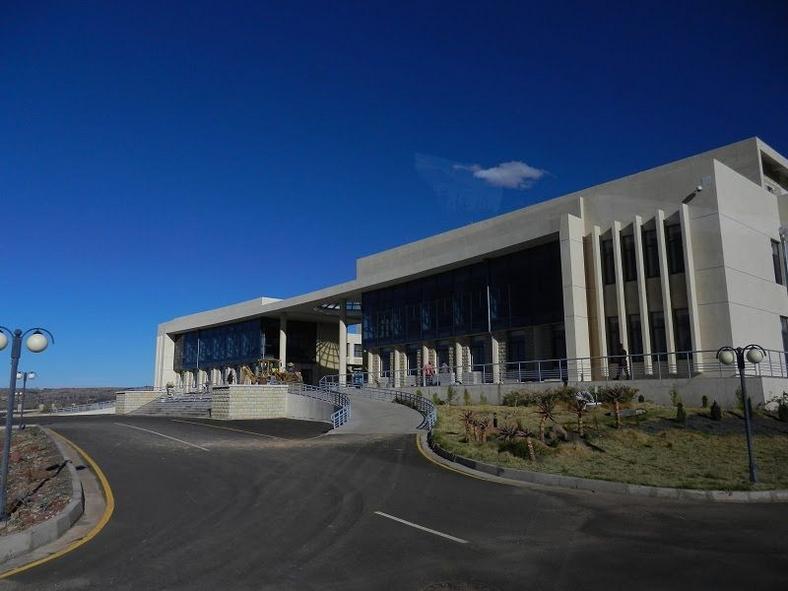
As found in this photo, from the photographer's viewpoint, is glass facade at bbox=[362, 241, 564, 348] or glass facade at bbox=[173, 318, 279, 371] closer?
glass facade at bbox=[362, 241, 564, 348]

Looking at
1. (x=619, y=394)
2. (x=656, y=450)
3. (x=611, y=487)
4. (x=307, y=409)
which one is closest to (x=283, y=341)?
(x=307, y=409)

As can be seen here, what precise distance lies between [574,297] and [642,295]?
10.4 ft

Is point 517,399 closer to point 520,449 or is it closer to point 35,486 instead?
point 520,449

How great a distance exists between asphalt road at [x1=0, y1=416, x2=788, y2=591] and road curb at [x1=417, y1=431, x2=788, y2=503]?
514 millimetres

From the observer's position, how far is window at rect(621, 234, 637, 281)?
30777 millimetres

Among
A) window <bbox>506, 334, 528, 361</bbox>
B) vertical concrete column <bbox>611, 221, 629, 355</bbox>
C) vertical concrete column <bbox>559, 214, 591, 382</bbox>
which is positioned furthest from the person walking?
window <bbox>506, 334, 528, 361</bbox>

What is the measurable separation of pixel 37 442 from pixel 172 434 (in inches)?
183

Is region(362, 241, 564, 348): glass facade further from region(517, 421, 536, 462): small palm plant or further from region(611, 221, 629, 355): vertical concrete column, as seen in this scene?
region(517, 421, 536, 462): small palm plant

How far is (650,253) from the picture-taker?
30.1 metres

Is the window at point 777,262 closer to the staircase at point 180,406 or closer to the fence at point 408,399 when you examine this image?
the fence at point 408,399

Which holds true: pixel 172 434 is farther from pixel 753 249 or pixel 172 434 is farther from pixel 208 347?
pixel 208 347

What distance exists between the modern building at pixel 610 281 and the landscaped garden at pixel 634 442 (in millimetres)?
5265

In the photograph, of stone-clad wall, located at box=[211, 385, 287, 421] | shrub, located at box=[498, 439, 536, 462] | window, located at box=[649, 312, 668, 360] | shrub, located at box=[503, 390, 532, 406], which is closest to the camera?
shrub, located at box=[498, 439, 536, 462]

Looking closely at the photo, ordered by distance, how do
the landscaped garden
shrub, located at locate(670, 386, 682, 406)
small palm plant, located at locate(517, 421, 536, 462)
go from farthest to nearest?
shrub, located at locate(670, 386, 682, 406), small palm plant, located at locate(517, 421, 536, 462), the landscaped garden
